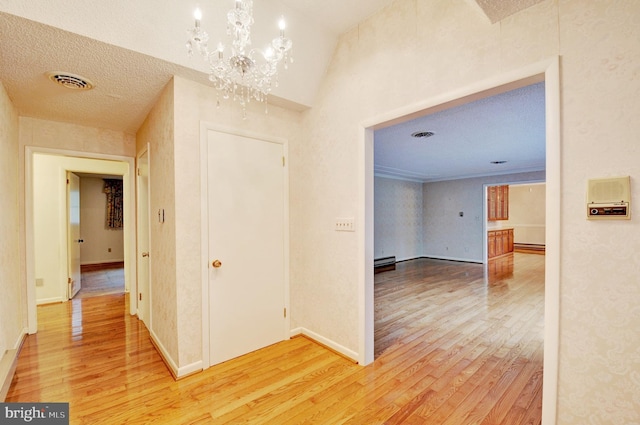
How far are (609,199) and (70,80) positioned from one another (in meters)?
3.63

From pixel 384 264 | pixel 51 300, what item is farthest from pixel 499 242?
pixel 51 300

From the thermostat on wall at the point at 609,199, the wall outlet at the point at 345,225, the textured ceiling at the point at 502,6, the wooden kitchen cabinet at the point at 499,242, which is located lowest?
the wooden kitchen cabinet at the point at 499,242

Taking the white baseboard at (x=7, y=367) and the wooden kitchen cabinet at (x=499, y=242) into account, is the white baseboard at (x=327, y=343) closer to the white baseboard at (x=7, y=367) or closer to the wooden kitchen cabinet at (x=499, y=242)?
the white baseboard at (x=7, y=367)

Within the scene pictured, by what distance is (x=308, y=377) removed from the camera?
2207 mm

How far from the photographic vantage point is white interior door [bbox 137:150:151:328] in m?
3.12

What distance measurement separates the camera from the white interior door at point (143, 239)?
3125 mm

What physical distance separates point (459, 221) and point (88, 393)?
8381mm

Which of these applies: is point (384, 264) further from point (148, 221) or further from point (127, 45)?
point (127, 45)

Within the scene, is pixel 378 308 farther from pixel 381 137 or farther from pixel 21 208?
pixel 21 208

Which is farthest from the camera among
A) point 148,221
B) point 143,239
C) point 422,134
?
point 422,134

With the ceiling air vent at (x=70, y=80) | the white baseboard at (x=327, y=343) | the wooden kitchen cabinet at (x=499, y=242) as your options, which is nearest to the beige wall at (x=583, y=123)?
the white baseboard at (x=327, y=343)

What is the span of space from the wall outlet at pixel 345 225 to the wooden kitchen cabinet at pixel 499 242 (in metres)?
6.92

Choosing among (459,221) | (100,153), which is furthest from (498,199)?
(100,153)

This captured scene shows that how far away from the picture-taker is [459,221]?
7969 mm
